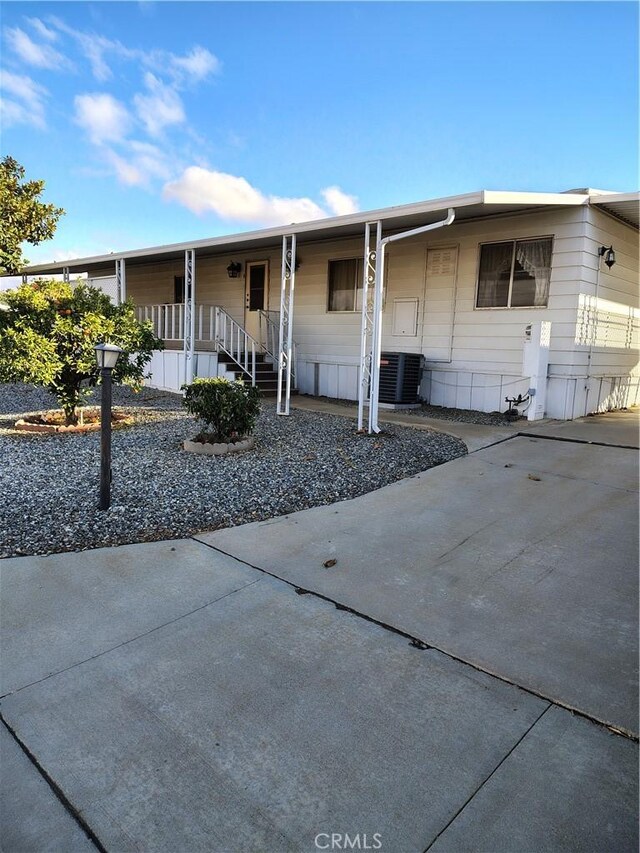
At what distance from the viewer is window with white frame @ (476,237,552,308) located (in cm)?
830

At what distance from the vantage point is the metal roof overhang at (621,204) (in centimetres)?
739

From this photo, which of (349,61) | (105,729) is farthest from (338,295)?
(105,729)

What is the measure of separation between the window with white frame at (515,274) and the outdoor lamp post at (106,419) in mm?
6594

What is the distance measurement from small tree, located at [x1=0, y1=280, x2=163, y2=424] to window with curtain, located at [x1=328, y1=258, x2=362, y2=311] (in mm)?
4702

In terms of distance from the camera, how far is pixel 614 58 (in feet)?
22.6

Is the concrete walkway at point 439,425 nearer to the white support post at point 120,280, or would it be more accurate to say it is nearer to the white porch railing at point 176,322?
the white porch railing at point 176,322

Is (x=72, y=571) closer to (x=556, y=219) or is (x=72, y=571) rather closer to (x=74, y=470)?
(x=74, y=470)

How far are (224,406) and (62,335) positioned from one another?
2449mm

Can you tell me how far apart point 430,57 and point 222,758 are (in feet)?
31.0

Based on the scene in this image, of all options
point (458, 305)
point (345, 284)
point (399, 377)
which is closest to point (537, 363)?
point (458, 305)

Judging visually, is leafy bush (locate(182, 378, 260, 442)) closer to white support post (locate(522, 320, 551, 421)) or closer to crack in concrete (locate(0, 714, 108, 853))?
crack in concrete (locate(0, 714, 108, 853))

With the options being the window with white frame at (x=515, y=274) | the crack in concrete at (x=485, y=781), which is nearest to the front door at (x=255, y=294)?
the window with white frame at (x=515, y=274)

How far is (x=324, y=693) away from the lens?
2156 mm

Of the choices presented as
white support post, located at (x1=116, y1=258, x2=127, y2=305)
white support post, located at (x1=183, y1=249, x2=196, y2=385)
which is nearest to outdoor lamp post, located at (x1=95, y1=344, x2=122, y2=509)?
white support post, located at (x1=183, y1=249, x2=196, y2=385)
